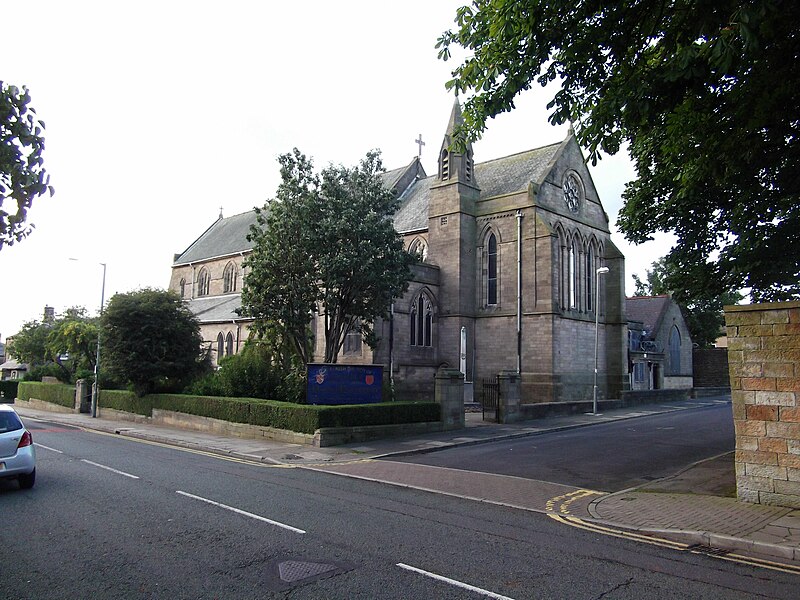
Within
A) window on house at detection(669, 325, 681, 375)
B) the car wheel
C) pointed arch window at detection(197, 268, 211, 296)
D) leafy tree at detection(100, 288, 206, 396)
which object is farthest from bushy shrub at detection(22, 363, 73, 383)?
window on house at detection(669, 325, 681, 375)

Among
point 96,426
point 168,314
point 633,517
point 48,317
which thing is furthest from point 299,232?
point 48,317

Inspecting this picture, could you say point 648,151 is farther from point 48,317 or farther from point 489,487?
point 48,317

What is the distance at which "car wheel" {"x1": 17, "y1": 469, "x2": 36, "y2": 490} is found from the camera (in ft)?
35.0

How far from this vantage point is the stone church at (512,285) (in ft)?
105

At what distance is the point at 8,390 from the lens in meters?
50.6

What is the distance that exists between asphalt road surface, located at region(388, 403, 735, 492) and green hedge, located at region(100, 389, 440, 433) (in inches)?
121

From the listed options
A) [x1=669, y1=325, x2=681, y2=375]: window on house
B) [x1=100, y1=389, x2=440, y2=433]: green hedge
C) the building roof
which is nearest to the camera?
[x1=100, y1=389, x2=440, y2=433]: green hedge

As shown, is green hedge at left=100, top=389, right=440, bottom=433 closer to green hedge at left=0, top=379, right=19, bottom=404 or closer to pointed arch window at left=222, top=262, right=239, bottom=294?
pointed arch window at left=222, top=262, right=239, bottom=294

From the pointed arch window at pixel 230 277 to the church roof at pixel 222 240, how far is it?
3.79 feet

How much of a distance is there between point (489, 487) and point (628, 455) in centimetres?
618

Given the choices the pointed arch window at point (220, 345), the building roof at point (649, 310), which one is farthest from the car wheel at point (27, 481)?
the building roof at point (649, 310)

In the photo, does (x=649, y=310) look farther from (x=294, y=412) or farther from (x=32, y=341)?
(x=32, y=341)

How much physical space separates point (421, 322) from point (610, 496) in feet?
76.2

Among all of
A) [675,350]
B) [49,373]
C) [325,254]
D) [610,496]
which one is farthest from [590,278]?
[49,373]
